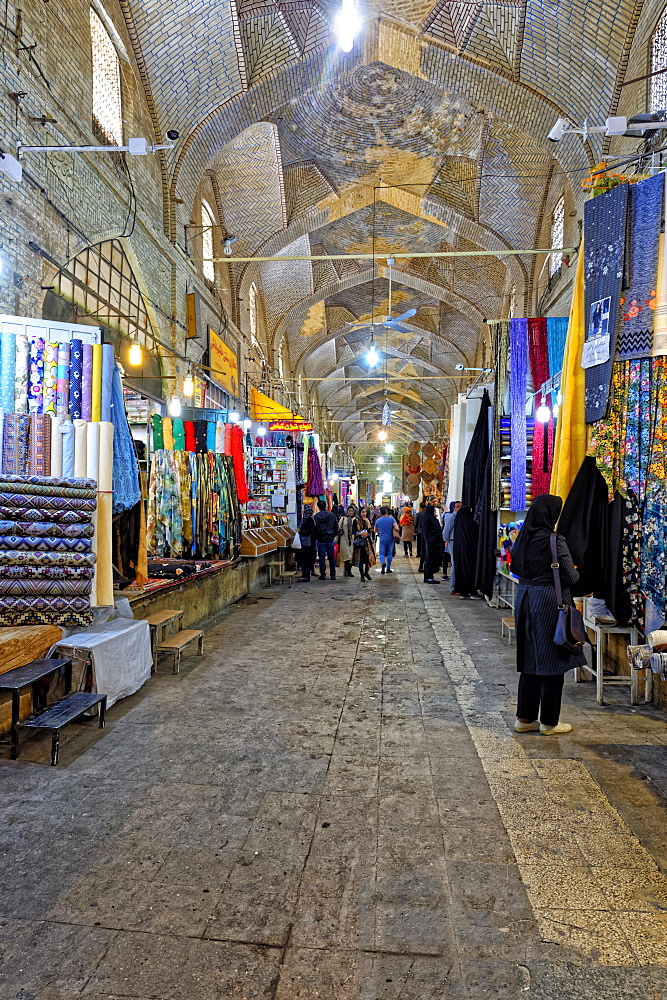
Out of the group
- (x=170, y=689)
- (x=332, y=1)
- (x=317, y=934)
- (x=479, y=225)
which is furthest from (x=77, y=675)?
(x=479, y=225)

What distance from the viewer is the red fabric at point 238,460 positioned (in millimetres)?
9195

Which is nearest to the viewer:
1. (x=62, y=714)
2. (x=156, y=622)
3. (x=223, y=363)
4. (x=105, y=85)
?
(x=62, y=714)

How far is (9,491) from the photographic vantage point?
3928 millimetres

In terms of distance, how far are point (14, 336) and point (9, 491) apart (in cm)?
101

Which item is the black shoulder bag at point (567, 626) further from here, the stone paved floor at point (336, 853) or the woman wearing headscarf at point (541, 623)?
the stone paved floor at point (336, 853)

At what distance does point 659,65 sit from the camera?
6.63 meters

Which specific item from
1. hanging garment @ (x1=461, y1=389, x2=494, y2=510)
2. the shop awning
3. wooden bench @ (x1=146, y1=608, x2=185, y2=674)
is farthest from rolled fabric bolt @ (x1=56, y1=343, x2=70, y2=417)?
the shop awning

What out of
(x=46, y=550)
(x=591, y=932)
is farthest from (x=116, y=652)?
(x=591, y=932)

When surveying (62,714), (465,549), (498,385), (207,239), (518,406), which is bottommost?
(62,714)

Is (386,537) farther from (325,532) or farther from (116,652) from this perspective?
(116,652)

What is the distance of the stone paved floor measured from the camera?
72.5 inches

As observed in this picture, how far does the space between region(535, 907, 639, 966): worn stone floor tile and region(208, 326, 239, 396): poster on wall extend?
1029 centimetres

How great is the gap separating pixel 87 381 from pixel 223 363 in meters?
8.56

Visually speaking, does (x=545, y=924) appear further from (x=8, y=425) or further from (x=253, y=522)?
(x=253, y=522)
